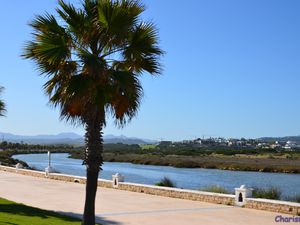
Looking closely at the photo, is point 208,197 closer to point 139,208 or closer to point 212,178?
point 139,208

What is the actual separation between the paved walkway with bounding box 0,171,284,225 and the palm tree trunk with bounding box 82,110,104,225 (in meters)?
4.36

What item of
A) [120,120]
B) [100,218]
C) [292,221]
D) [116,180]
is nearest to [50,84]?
[120,120]

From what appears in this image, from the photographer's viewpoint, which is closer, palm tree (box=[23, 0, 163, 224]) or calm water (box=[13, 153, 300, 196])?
palm tree (box=[23, 0, 163, 224])

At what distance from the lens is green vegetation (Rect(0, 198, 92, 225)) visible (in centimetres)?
1290

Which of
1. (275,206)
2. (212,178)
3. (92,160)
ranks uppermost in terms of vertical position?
(92,160)

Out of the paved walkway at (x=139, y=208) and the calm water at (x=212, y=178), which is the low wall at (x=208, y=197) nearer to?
the paved walkway at (x=139, y=208)

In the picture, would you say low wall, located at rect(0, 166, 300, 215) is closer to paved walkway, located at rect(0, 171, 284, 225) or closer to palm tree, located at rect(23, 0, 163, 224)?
paved walkway, located at rect(0, 171, 284, 225)

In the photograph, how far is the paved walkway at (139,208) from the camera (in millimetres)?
15216

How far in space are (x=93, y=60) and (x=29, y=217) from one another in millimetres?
6195

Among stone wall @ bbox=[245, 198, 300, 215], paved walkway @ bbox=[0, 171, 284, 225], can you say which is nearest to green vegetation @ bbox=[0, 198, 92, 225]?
paved walkway @ bbox=[0, 171, 284, 225]

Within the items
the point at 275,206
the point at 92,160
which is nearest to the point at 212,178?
the point at 275,206

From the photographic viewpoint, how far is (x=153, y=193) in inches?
917

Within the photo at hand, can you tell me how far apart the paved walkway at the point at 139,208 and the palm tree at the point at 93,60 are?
4.89m

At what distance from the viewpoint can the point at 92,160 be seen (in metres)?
10.3
